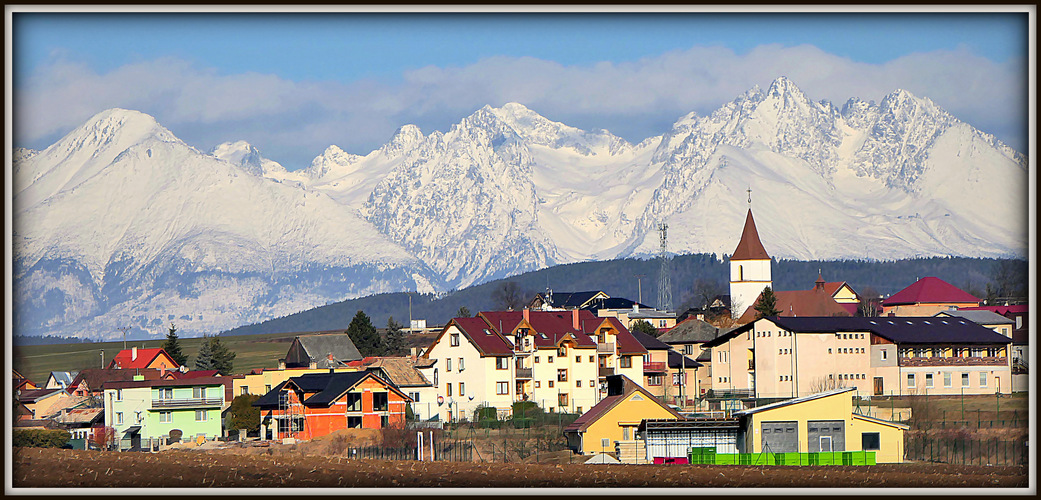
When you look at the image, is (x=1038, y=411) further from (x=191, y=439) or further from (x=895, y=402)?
(x=191, y=439)

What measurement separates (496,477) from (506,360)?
3294cm

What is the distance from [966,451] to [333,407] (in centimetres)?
2931

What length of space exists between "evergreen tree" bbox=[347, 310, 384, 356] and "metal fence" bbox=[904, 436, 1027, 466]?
→ 59.7m

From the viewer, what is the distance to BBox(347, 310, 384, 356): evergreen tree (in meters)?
116

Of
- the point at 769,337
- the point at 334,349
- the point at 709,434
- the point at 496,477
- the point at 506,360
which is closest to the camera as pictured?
the point at 496,477

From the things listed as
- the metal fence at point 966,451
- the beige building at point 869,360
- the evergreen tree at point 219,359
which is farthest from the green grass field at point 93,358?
the metal fence at point 966,451

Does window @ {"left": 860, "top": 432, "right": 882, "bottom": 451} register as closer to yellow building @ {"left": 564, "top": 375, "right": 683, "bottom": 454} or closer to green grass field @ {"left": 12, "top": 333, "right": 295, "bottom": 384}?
yellow building @ {"left": 564, "top": 375, "right": 683, "bottom": 454}

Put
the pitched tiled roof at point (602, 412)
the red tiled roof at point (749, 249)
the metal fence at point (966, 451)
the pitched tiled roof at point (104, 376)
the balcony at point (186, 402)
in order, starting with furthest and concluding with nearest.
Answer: the red tiled roof at point (749, 249), the pitched tiled roof at point (104, 376), the balcony at point (186, 402), the pitched tiled roof at point (602, 412), the metal fence at point (966, 451)

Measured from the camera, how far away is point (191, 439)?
255 feet

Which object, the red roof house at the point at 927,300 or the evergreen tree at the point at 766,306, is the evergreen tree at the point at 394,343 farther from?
the red roof house at the point at 927,300

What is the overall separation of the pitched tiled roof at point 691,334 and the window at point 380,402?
33.5 meters

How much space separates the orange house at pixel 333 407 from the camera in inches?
2894

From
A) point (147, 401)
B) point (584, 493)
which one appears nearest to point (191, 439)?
point (147, 401)

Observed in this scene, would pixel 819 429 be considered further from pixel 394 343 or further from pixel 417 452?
pixel 394 343
